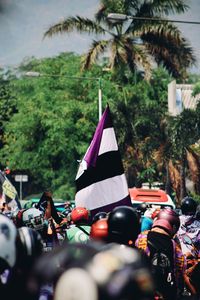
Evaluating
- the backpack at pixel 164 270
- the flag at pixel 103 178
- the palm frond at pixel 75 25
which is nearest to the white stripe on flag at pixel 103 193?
the flag at pixel 103 178

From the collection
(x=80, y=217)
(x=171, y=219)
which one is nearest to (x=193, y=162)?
(x=80, y=217)

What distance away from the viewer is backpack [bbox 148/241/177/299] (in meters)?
8.18

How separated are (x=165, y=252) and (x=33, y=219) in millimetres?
3943

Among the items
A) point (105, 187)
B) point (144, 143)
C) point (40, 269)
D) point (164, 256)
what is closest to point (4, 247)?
point (40, 269)

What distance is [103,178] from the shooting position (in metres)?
13.6

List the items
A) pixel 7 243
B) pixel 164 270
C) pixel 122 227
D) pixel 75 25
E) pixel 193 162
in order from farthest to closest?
pixel 75 25, pixel 193 162, pixel 164 270, pixel 122 227, pixel 7 243

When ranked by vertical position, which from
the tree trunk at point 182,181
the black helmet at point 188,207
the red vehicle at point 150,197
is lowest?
the tree trunk at point 182,181

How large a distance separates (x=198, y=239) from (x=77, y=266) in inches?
284

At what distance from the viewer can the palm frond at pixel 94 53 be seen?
1267 inches

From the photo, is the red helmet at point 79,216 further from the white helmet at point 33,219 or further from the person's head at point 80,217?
the white helmet at point 33,219

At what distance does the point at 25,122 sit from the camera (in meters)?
41.1

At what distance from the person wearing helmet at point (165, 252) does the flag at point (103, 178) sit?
4.23 meters

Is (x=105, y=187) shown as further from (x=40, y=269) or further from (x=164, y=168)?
(x=164, y=168)

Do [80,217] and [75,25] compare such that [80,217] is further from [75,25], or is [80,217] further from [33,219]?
[75,25]
